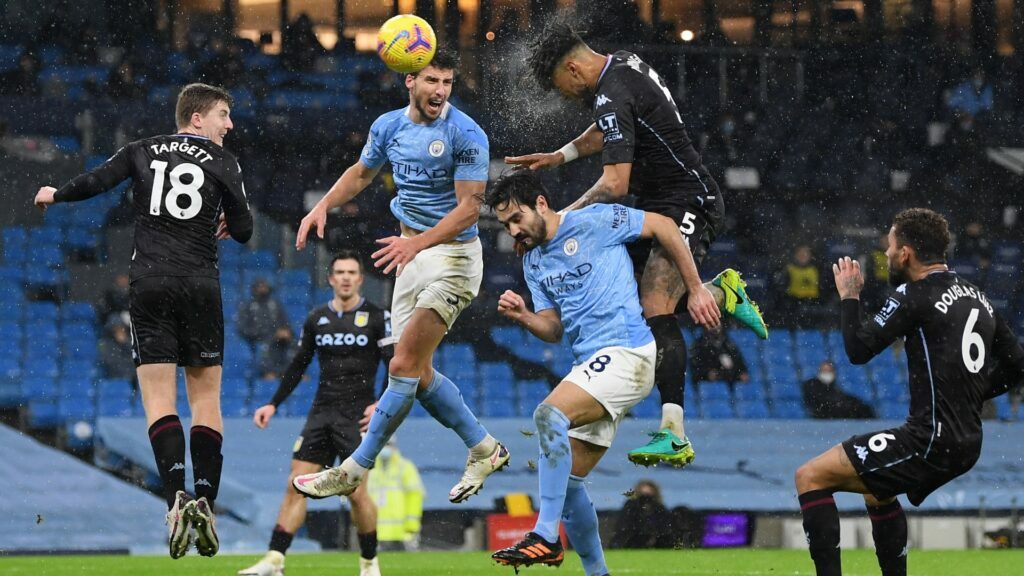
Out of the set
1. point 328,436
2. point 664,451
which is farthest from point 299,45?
point 664,451

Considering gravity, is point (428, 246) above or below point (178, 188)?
below

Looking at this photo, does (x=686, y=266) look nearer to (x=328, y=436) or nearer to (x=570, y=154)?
(x=570, y=154)

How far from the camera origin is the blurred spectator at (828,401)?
2098 centimetres

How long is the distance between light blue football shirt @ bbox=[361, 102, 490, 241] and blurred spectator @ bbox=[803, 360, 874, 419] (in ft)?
44.0

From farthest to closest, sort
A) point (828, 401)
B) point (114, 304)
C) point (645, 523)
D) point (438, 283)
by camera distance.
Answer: point (828, 401), point (114, 304), point (645, 523), point (438, 283)

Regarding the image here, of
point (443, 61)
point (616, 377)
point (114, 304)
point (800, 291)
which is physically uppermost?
point (800, 291)

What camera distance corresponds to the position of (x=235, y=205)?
8094mm

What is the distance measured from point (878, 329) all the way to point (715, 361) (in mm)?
14355

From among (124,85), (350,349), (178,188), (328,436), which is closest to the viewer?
(178,188)

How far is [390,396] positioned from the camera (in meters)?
8.34

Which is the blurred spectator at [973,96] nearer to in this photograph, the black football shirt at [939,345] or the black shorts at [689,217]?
the black shorts at [689,217]

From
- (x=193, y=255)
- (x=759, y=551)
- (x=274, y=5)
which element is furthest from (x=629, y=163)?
(x=274, y=5)

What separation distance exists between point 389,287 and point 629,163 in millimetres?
13304

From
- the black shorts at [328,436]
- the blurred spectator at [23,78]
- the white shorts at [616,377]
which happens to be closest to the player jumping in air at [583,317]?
the white shorts at [616,377]
